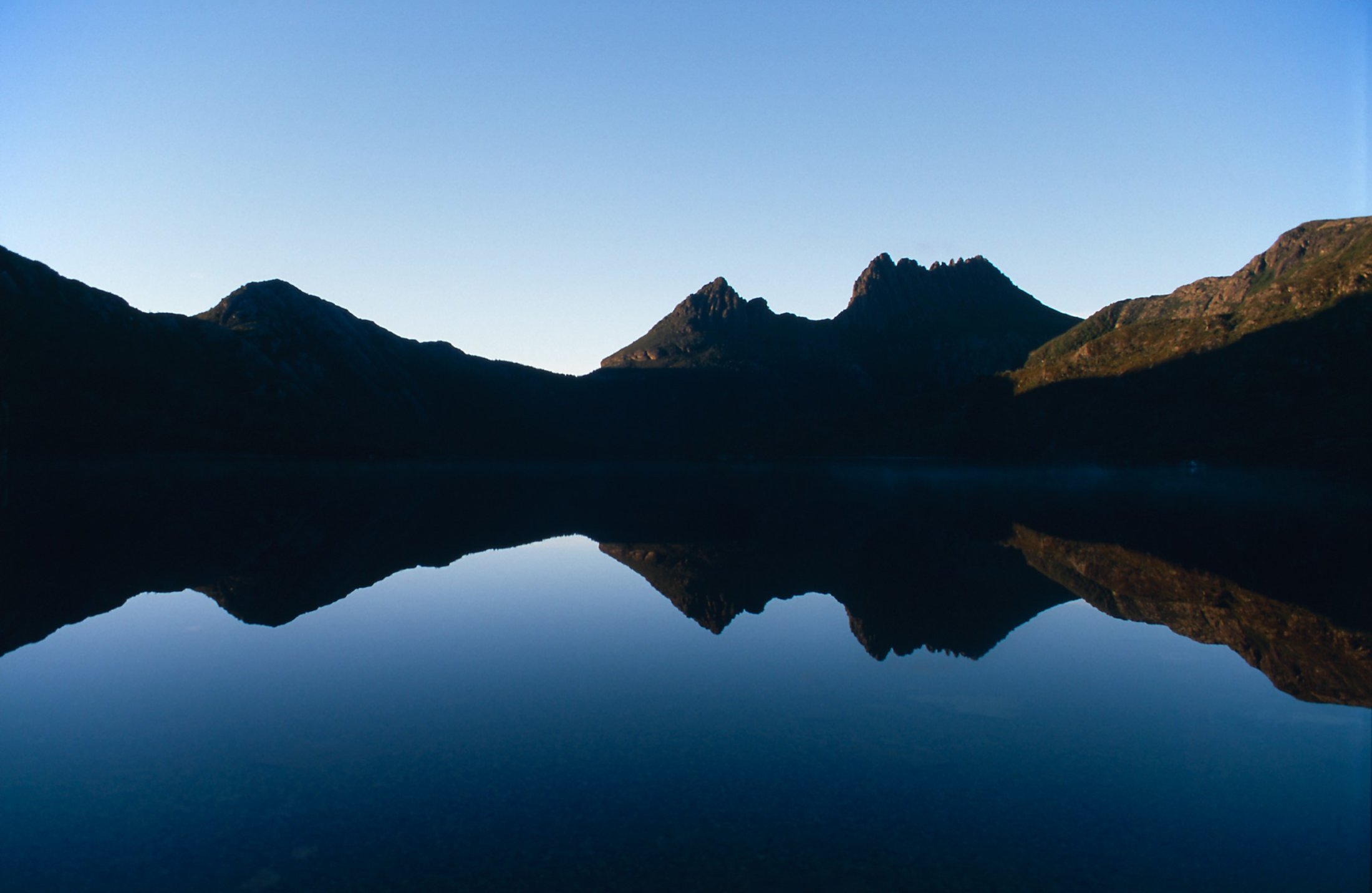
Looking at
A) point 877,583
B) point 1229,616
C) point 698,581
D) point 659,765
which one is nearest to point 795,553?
point 877,583

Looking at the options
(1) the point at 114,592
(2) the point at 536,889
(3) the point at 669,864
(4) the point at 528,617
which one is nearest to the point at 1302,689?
(3) the point at 669,864

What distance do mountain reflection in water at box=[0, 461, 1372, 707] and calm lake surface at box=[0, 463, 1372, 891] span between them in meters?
3.22

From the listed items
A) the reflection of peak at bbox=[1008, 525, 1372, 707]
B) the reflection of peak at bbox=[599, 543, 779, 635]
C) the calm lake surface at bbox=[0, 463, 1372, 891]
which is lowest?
the reflection of peak at bbox=[1008, 525, 1372, 707]

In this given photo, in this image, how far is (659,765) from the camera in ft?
53.6

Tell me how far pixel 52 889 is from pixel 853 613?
83.9ft

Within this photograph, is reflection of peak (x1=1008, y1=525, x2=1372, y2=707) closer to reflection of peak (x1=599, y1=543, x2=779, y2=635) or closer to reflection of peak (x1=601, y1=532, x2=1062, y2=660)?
reflection of peak (x1=601, y1=532, x2=1062, y2=660)

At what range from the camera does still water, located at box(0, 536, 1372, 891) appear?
1242 centimetres

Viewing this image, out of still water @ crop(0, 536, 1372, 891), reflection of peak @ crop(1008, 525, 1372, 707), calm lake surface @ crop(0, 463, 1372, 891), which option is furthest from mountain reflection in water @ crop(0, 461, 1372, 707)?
still water @ crop(0, 536, 1372, 891)

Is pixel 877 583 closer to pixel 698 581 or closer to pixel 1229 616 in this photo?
pixel 698 581

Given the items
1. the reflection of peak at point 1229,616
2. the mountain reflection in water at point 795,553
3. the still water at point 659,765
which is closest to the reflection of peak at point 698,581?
the mountain reflection in water at point 795,553

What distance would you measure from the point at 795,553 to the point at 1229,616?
76.7ft

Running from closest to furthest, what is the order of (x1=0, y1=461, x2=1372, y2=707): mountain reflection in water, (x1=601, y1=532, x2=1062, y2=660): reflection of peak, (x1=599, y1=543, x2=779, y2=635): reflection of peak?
(x1=601, y1=532, x2=1062, y2=660): reflection of peak, (x1=0, y1=461, x2=1372, y2=707): mountain reflection in water, (x1=599, y1=543, x2=779, y2=635): reflection of peak

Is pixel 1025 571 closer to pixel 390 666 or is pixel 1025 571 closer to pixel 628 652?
pixel 628 652

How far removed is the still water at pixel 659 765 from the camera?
1242cm
